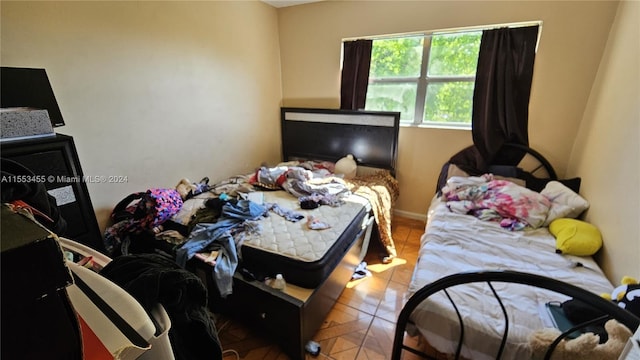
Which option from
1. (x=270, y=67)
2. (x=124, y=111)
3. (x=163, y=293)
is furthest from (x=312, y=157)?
(x=163, y=293)

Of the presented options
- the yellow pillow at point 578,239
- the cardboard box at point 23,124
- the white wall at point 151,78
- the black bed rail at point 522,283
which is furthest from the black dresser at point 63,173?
the yellow pillow at point 578,239

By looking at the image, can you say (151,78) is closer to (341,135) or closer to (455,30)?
(341,135)

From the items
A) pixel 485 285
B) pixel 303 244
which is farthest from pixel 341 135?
pixel 485 285

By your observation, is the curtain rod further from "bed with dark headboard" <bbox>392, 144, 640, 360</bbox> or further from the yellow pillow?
the yellow pillow

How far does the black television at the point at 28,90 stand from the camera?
1.33 m

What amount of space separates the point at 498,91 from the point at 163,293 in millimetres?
2812

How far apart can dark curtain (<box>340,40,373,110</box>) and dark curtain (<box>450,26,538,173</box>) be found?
1.08 m

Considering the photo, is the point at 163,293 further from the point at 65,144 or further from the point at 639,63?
the point at 639,63

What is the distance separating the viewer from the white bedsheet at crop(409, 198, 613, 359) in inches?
42.7

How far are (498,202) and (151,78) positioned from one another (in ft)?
9.33

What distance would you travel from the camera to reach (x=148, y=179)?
2141mm

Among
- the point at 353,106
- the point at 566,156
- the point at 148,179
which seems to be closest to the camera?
the point at 148,179

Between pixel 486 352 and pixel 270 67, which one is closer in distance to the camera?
pixel 486 352

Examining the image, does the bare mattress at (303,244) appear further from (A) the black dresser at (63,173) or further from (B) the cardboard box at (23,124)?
(B) the cardboard box at (23,124)
